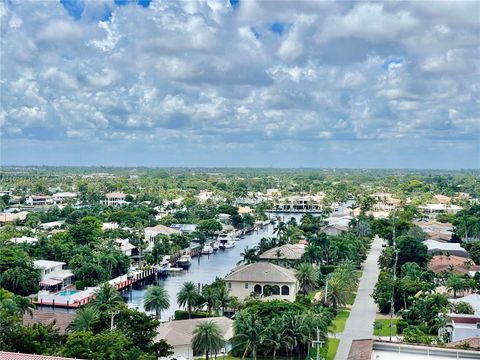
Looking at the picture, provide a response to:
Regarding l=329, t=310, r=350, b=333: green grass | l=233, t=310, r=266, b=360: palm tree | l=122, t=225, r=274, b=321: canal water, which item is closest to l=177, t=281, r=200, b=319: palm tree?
l=122, t=225, r=274, b=321: canal water

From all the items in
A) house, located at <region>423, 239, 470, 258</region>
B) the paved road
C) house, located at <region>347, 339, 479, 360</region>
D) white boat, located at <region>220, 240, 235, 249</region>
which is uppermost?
house, located at <region>347, 339, 479, 360</region>

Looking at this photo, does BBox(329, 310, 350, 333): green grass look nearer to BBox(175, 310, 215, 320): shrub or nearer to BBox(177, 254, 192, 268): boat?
BBox(175, 310, 215, 320): shrub

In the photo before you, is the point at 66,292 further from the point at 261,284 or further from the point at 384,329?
the point at 384,329

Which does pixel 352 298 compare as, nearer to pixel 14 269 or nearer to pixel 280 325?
pixel 280 325

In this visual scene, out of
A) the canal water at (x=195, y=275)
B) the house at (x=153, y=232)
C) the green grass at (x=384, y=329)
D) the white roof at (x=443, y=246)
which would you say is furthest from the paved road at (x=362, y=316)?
the house at (x=153, y=232)

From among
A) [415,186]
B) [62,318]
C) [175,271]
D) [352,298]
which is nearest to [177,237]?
[175,271]

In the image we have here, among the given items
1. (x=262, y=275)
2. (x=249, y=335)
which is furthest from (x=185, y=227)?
(x=249, y=335)
